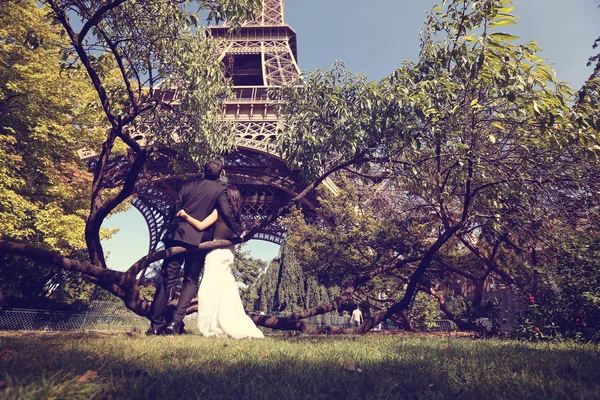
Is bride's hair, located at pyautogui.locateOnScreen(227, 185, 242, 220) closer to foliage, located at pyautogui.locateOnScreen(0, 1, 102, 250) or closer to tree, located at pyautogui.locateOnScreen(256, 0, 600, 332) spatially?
tree, located at pyautogui.locateOnScreen(256, 0, 600, 332)

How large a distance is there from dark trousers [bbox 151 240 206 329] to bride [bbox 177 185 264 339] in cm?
14

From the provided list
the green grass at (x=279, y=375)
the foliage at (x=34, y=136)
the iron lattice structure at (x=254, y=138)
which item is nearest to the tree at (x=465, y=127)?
the green grass at (x=279, y=375)

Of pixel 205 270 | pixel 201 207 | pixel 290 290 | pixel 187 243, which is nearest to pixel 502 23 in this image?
pixel 201 207

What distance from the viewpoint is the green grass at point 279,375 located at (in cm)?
153

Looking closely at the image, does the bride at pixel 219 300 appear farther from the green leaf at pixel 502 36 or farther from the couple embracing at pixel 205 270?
the green leaf at pixel 502 36

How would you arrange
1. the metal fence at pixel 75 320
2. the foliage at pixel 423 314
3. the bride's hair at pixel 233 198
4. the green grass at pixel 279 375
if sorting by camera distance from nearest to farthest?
the green grass at pixel 279 375, the bride's hair at pixel 233 198, the metal fence at pixel 75 320, the foliage at pixel 423 314

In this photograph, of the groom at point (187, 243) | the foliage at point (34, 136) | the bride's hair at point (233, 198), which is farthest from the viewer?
the foliage at point (34, 136)

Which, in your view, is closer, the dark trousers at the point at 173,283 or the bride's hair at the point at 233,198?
the dark trousers at the point at 173,283

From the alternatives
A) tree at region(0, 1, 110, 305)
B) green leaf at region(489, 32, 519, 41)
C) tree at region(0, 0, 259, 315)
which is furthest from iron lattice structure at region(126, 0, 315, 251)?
green leaf at region(489, 32, 519, 41)

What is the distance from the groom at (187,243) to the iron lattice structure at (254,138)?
15.3m

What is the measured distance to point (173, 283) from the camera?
14.5 feet

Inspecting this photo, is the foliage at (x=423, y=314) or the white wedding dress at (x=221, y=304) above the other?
the white wedding dress at (x=221, y=304)

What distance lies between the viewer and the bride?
4285mm

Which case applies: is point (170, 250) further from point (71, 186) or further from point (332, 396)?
point (71, 186)
